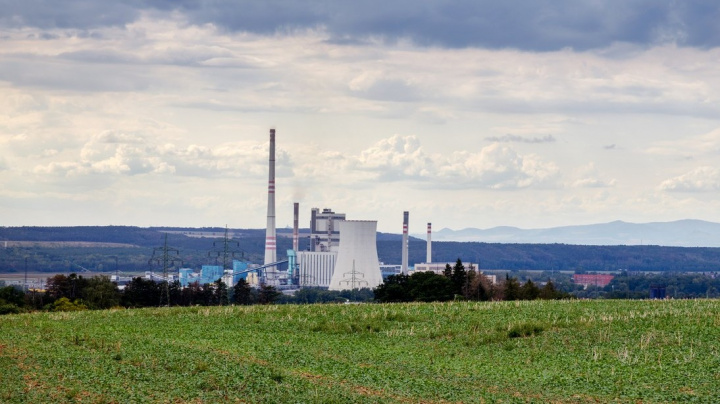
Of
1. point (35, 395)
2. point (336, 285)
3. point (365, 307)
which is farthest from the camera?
point (336, 285)

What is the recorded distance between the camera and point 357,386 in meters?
21.9

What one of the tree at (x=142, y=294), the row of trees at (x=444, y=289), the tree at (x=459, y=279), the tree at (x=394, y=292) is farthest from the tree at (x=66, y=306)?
the tree at (x=459, y=279)

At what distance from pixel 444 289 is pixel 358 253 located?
72.5 m

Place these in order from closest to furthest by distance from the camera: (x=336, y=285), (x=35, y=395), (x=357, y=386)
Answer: (x=35, y=395), (x=357, y=386), (x=336, y=285)

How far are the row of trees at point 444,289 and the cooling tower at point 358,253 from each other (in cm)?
5951

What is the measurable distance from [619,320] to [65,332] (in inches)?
651

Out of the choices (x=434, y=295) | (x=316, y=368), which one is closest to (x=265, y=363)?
(x=316, y=368)

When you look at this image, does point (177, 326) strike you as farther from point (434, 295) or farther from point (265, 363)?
point (434, 295)

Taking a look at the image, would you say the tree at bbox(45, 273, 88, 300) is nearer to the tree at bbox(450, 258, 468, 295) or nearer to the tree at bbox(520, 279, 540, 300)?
the tree at bbox(450, 258, 468, 295)

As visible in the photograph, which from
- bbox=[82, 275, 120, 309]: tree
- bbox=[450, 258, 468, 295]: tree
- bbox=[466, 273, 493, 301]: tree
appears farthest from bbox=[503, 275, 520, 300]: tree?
bbox=[82, 275, 120, 309]: tree

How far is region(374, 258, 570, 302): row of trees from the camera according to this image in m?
65.1

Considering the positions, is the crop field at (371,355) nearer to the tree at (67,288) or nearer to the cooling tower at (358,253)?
the tree at (67,288)

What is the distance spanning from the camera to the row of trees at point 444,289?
65.1 metres

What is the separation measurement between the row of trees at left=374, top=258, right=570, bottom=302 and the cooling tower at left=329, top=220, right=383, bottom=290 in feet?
195
